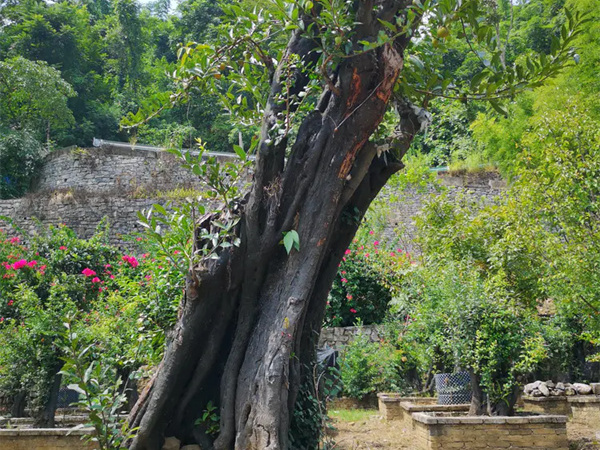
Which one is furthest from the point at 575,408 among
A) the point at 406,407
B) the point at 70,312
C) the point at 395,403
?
the point at 70,312

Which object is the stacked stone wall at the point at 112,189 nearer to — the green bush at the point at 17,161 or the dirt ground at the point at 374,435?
the green bush at the point at 17,161

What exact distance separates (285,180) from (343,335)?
24.5ft

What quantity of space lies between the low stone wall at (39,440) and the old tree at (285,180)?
1.82m

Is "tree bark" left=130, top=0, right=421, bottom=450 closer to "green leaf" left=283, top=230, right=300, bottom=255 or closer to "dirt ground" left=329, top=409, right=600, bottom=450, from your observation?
"green leaf" left=283, top=230, right=300, bottom=255

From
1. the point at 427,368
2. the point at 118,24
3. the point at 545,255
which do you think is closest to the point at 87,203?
the point at 427,368

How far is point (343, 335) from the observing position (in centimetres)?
1071

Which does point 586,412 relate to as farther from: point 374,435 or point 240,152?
point 240,152

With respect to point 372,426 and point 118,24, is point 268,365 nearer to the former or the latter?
point 372,426

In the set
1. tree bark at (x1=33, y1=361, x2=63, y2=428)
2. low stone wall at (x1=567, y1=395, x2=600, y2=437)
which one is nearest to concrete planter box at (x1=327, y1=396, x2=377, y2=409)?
low stone wall at (x1=567, y1=395, x2=600, y2=437)

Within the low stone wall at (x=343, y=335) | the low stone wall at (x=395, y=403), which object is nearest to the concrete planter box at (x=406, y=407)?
the low stone wall at (x=395, y=403)

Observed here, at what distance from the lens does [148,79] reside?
29.7 meters

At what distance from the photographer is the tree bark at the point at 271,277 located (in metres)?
3.44

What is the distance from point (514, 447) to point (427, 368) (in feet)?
8.72

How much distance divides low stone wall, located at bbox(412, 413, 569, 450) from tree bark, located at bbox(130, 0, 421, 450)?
8.89 feet
